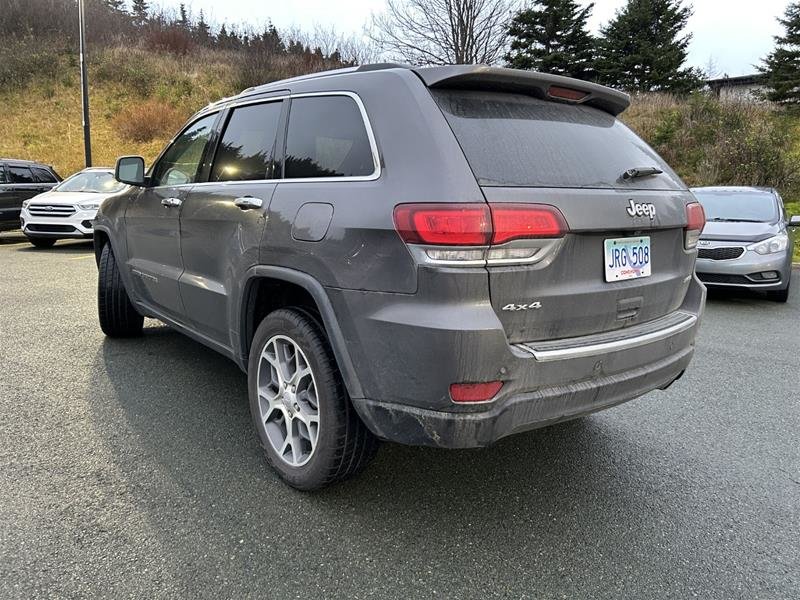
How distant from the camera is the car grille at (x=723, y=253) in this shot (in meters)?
6.97

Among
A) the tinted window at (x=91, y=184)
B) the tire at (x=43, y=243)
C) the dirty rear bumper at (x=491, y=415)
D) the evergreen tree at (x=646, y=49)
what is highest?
the evergreen tree at (x=646, y=49)

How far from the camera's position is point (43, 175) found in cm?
1321

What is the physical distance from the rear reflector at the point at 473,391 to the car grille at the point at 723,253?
244 inches

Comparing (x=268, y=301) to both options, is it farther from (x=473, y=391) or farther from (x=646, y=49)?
(x=646, y=49)

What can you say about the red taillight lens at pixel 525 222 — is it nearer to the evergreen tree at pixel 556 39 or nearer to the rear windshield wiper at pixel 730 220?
the rear windshield wiper at pixel 730 220

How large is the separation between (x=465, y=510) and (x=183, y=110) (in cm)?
2749

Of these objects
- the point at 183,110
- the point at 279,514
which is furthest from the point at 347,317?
the point at 183,110

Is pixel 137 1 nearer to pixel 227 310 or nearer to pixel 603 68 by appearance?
pixel 603 68

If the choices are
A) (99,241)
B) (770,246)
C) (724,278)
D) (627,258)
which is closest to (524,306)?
(627,258)

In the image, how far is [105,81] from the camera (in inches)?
1070

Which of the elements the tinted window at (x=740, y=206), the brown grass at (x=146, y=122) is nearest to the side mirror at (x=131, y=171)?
the tinted window at (x=740, y=206)

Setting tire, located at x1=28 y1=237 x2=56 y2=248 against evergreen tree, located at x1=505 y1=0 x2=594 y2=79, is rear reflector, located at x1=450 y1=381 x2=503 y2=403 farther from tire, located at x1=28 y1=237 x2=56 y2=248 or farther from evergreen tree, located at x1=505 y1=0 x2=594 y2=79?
evergreen tree, located at x1=505 y1=0 x2=594 y2=79

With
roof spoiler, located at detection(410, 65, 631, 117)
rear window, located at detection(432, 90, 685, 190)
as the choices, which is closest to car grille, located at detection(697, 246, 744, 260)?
rear window, located at detection(432, 90, 685, 190)

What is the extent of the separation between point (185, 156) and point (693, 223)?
299cm
